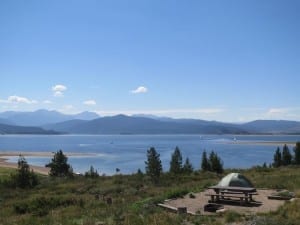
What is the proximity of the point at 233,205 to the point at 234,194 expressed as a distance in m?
1.67

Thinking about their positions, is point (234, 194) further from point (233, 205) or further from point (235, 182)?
point (233, 205)

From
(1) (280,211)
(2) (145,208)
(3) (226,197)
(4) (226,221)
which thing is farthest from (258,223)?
(3) (226,197)

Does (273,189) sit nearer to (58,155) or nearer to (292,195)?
(292,195)

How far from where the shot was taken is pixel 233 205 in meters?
17.6

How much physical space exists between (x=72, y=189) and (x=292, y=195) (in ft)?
54.9

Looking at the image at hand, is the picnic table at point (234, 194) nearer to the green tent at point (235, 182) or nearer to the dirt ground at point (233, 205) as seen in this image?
the dirt ground at point (233, 205)

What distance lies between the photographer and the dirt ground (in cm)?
1597

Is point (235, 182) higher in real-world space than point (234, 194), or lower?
higher

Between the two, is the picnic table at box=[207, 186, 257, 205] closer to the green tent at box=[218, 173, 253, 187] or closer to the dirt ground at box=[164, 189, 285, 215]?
the dirt ground at box=[164, 189, 285, 215]

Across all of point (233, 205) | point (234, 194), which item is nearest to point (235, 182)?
point (234, 194)

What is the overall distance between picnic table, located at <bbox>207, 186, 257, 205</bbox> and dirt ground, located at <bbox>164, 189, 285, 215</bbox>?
1.27 feet

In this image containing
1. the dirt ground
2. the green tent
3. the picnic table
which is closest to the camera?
Result: the dirt ground

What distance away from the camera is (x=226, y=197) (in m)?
19.2

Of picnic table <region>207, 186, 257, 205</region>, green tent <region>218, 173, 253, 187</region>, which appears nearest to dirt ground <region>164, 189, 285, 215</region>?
picnic table <region>207, 186, 257, 205</region>
